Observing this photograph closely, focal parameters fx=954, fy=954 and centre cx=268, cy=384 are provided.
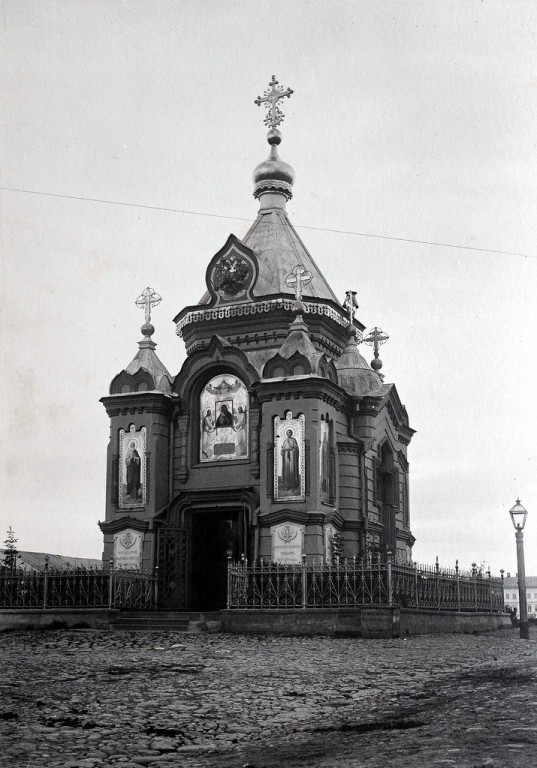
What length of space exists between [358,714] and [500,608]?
2326cm

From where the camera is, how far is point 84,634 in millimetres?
19109

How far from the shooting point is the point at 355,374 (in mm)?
27469

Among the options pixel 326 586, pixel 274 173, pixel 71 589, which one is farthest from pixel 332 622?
pixel 274 173

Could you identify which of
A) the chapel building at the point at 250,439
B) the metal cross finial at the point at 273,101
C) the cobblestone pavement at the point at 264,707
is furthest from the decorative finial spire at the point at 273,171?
the cobblestone pavement at the point at 264,707

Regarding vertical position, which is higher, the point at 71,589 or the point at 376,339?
the point at 376,339

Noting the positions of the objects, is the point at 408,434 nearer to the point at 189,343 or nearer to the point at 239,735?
the point at 189,343

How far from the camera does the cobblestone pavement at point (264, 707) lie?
22.8ft

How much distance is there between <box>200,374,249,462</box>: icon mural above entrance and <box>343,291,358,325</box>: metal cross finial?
4.95 m

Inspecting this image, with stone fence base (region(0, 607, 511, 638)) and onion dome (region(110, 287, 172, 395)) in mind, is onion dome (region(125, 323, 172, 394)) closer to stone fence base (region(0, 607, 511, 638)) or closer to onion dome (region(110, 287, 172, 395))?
onion dome (region(110, 287, 172, 395))

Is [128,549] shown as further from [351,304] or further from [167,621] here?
[351,304]

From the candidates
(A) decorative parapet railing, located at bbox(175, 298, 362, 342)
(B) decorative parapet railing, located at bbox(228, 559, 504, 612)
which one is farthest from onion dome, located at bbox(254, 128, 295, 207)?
(B) decorative parapet railing, located at bbox(228, 559, 504, 612)

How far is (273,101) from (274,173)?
2308mm

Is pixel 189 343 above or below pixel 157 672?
above

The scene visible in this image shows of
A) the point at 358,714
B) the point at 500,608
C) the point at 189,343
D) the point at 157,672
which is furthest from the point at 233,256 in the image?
the point at 358,714
